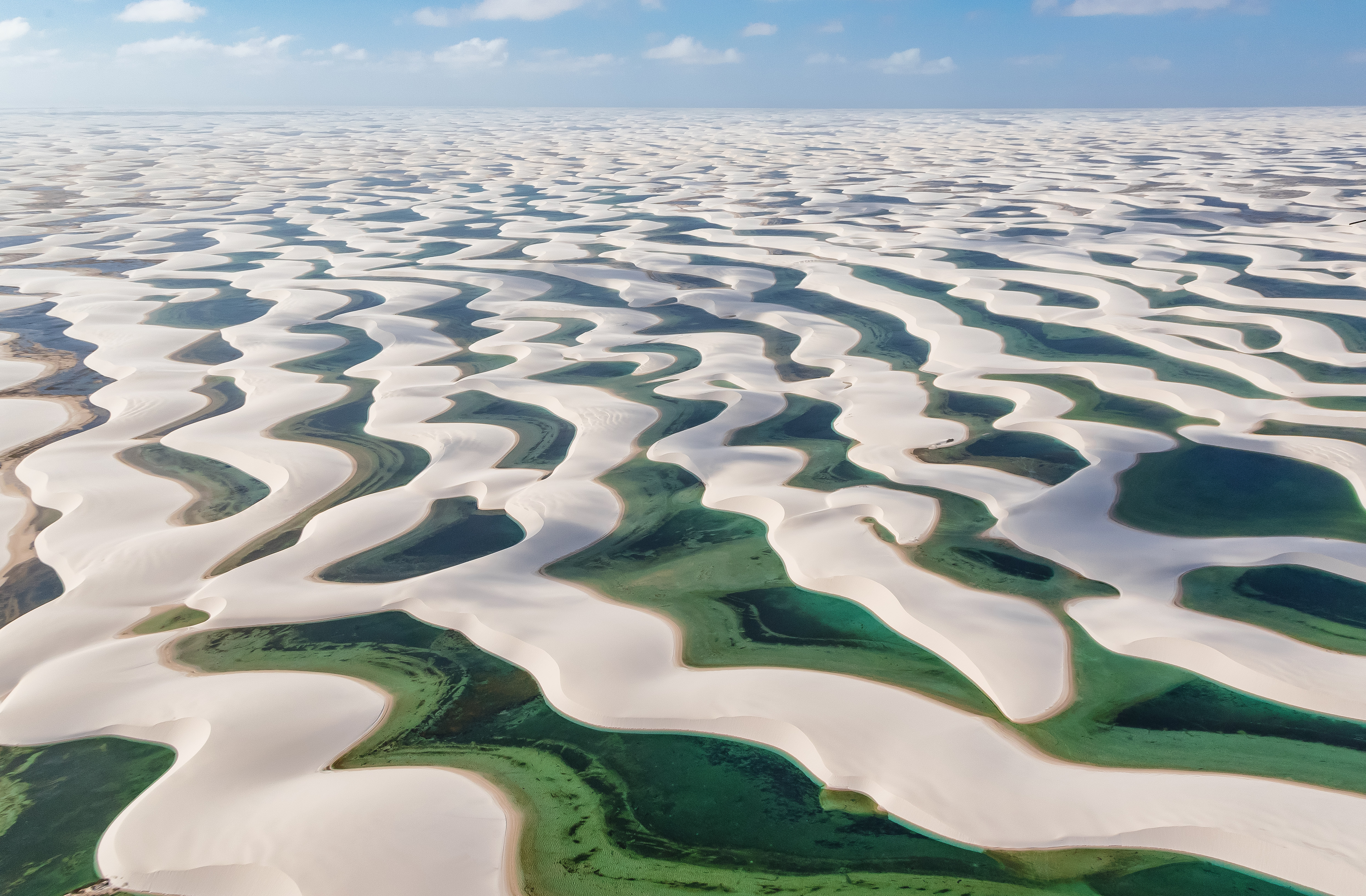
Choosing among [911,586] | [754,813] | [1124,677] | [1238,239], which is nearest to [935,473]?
A: [911,586]

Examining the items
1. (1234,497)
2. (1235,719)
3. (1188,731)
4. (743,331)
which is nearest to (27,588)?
(1188,731)

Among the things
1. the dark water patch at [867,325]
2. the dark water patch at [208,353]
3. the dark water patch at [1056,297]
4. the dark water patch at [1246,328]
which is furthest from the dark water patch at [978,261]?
the dark water patch at [208,353]

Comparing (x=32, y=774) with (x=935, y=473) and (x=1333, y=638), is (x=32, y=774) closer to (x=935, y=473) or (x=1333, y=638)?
(x=935, y=473)

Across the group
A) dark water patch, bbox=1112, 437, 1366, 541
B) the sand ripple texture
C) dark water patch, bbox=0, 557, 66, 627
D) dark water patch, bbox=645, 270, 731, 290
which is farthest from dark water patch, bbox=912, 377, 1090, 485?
dark water patch, bbox=645, 270, 731, 290

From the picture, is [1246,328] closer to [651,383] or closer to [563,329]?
[651,383]

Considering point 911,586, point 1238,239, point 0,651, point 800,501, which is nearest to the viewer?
point 0,651
